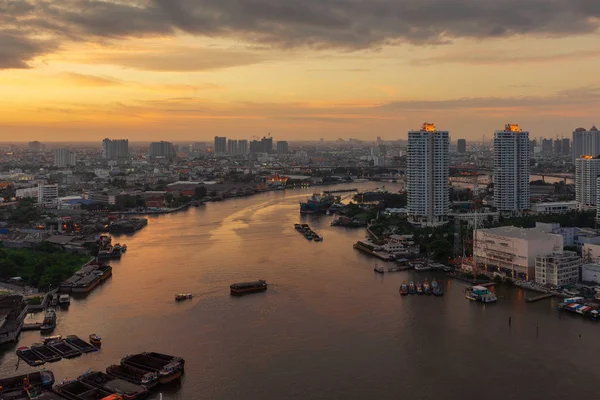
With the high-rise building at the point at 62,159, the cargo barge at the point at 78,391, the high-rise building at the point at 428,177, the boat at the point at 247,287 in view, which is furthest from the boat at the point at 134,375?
the high-rise building at the point at 62,159

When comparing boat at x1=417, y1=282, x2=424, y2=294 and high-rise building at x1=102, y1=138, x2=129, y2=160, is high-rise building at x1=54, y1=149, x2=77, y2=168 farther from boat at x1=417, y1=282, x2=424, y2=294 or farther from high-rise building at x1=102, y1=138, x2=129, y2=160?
boat at x1=417, y1=282, x2=424, y2=294

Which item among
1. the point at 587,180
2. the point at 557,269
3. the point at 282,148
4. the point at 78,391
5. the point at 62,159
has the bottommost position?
the point at 78,391

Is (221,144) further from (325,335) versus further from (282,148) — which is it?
(325,335)

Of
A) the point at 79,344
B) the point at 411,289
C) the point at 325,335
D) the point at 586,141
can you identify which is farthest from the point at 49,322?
the point at 586,141

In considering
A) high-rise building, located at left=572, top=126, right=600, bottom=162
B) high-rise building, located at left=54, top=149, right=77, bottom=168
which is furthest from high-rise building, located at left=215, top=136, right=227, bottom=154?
high-rise building, located at left=572, top=126, right=600, bottom=162

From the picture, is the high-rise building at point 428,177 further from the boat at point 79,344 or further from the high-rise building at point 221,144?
the high-rise building at point 221,144
